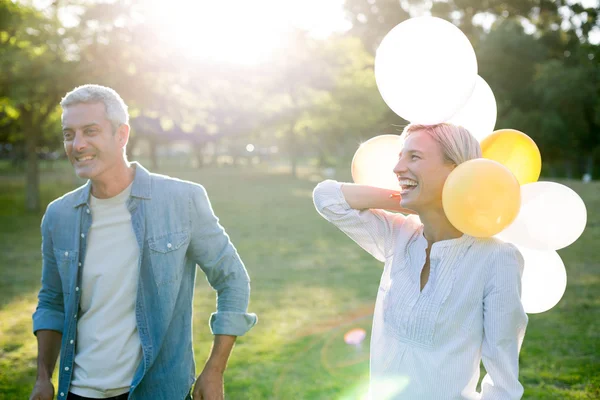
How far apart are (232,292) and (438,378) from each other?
39.9 inches

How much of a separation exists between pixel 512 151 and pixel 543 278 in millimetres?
562

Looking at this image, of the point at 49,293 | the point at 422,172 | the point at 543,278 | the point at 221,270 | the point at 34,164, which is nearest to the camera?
the point at 422,172

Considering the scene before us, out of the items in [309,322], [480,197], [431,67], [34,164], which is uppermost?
[431,67]

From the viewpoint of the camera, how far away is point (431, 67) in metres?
2.39

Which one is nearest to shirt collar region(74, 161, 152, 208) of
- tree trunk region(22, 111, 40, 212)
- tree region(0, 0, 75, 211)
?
tree region(0, 0, 75, 211)

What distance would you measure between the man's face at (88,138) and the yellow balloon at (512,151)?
5.57 feet

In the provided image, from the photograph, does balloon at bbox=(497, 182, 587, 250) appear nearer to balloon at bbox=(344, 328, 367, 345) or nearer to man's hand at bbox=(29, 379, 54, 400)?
man's hand at bbox=(29, 379, 54, 400)

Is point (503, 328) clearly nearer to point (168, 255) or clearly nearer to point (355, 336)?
point (168, 255)

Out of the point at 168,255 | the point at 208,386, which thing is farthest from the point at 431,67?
the point at 208,386

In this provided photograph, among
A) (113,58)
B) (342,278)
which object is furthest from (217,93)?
(342,278)

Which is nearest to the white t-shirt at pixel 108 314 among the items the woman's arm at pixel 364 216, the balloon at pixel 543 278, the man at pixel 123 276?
the man at pixel 123 276

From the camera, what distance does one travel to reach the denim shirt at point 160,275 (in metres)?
2.55

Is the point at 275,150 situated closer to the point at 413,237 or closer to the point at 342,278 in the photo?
the point at 342,278

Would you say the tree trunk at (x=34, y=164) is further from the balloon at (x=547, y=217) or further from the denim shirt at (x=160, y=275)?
the balloon at (x=547, y=217)
